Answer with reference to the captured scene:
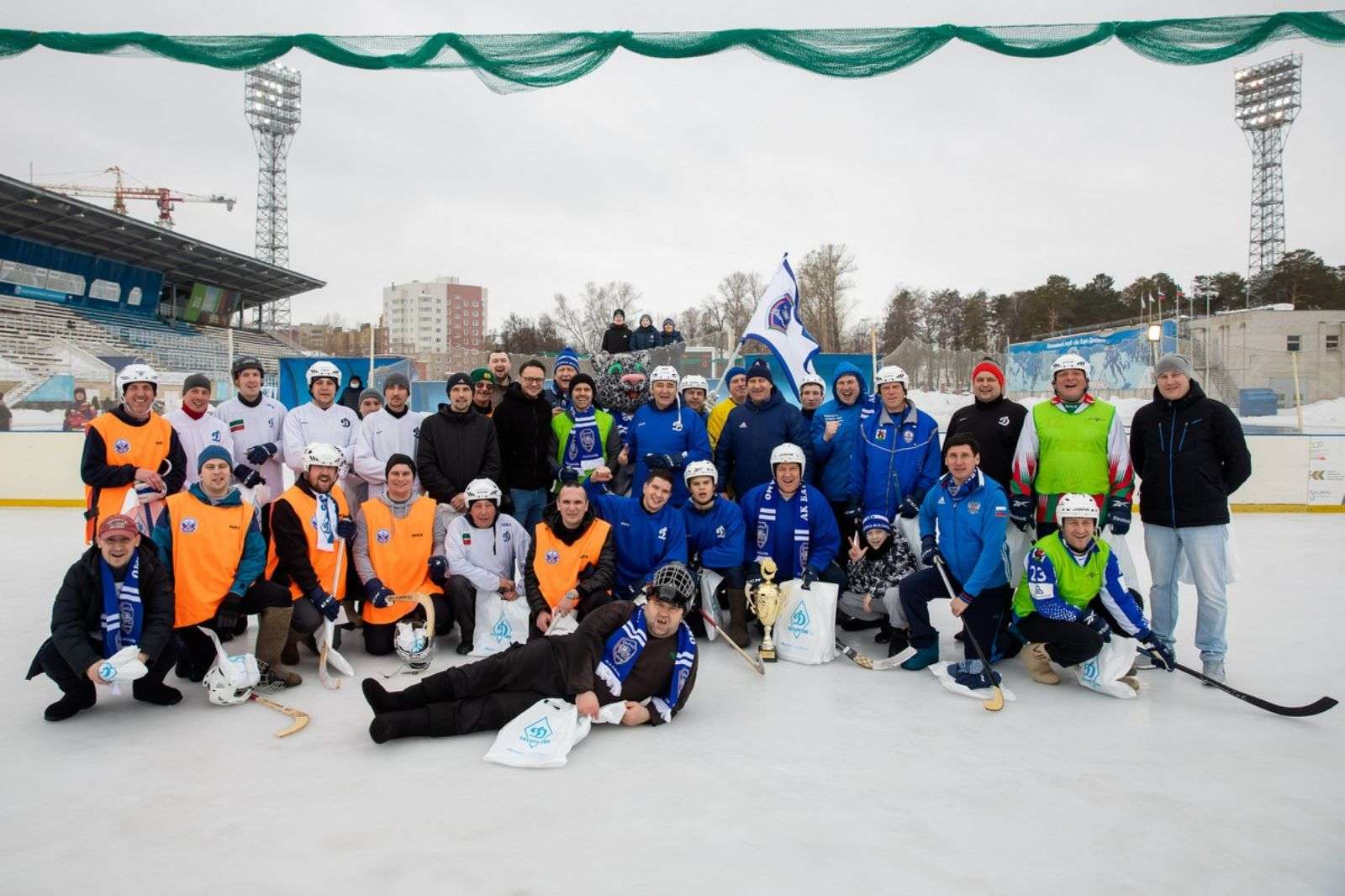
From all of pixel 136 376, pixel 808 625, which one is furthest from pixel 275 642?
pixel 808 625

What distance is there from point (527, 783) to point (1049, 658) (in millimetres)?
2929

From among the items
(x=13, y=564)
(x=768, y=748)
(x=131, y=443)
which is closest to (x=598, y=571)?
(x=768, y=748)

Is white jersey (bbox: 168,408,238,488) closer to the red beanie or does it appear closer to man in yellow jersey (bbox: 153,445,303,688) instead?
man in yellow jersey (bbox: 153,445,303,688)

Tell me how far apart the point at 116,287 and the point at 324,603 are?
30.4 meters

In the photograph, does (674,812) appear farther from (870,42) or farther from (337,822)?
(870,42)

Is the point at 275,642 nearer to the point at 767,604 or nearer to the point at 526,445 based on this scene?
the point at 526,445

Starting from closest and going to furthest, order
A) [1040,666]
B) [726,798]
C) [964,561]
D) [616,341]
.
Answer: [726,798]
[1040,666]
[964,561]
[616,341]

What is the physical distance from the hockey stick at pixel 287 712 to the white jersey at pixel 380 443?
172 centimetres

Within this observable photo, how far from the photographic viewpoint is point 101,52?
4195 millimetres

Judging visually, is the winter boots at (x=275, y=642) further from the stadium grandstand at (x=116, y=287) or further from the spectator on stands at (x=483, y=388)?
the stadium grandstand at (x=116, y=287)

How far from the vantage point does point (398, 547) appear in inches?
192

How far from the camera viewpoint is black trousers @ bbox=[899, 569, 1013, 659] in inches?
177

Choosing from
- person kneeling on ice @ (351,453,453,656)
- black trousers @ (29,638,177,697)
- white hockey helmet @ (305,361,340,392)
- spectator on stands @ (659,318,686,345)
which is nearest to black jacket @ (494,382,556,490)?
person kneeling on ice @ (351,453,453,656)

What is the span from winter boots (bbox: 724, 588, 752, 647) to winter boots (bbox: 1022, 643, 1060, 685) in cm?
157
